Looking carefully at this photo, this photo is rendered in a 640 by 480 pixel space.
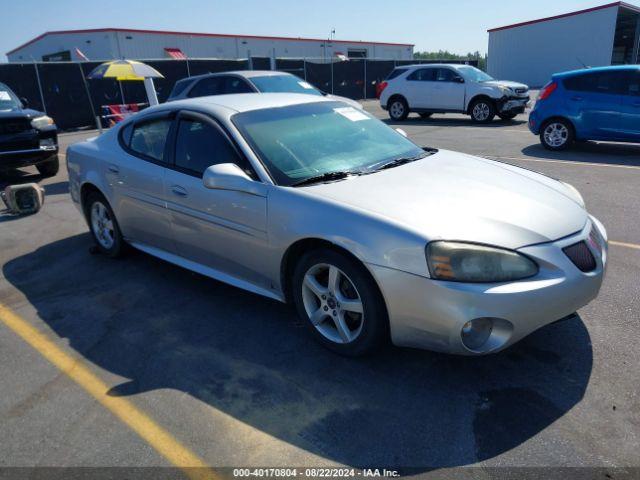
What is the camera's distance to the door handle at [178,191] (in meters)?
4.03

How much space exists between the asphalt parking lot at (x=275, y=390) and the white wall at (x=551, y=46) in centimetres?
3448

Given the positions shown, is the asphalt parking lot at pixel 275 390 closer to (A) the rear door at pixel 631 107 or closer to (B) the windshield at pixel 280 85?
Result: (A) the rear door at pixel 631 107

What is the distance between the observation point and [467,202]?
10.4ft

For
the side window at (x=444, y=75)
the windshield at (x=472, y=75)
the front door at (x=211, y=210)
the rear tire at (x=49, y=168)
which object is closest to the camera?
the front door at (x=211, y=210)

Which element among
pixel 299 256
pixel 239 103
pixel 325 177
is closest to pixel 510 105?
pixel 239 103

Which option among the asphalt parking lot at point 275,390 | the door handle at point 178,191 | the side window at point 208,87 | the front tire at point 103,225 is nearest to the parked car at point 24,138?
the side window at point 208,87

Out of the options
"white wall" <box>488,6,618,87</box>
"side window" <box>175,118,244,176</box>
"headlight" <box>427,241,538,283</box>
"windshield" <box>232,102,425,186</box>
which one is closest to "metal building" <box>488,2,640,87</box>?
"white wall" <box>488,6,618,87</box>

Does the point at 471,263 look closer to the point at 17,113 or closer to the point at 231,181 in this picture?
the point at 231,181

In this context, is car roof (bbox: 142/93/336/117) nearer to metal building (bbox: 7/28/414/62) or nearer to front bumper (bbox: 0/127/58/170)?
front bumper (bbox: 0/127/58/170)

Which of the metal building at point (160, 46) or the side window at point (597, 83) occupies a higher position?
the metal building at point (160, 46)

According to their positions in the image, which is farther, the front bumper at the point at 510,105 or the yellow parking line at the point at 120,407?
the front bumper at the point at 510,105

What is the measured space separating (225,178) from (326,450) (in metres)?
1.81

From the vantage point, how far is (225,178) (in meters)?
3.45

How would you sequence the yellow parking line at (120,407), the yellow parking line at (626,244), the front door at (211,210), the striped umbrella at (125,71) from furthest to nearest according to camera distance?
1. the striped umbrella at (125,71)
2. the yellow parking line at (626,244)
3. the front door at (211,210)
4. the yellow parking line at (120,407)
